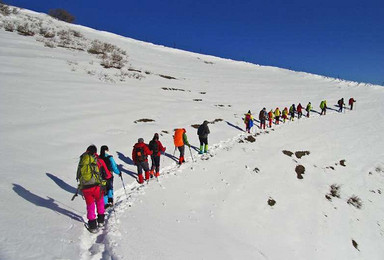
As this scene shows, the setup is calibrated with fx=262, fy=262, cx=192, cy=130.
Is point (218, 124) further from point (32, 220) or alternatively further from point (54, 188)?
point (32, 220)

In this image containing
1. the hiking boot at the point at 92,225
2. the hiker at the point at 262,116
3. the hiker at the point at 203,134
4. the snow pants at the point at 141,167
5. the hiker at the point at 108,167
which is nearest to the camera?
the hiking boot at the point at 92,225

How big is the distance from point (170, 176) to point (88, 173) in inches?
199

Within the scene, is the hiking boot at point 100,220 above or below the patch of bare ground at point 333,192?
above

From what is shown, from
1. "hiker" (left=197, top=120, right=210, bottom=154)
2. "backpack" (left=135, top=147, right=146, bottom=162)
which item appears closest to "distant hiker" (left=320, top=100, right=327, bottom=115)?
"hiker" (left=197, top=120, right=210, bottom=154)

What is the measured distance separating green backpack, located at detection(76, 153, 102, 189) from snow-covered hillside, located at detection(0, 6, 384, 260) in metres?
1.20

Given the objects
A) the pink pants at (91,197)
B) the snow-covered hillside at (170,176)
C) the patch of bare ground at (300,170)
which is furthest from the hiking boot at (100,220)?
the patch of bare ground at (300,170)

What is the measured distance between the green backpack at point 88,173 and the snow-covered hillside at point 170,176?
120 centimetres

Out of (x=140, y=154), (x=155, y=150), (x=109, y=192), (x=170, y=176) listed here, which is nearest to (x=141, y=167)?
(x=140, y=154)

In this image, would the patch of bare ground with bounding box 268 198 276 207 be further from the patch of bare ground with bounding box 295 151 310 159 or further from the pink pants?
the pink pants

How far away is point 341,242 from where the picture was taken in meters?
10.0

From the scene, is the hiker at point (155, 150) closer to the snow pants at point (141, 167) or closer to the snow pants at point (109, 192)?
the snow pants at point (141, 167)

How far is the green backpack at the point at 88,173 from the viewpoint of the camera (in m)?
5.81

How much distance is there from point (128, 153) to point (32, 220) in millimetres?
6151

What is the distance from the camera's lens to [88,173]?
581 cm
